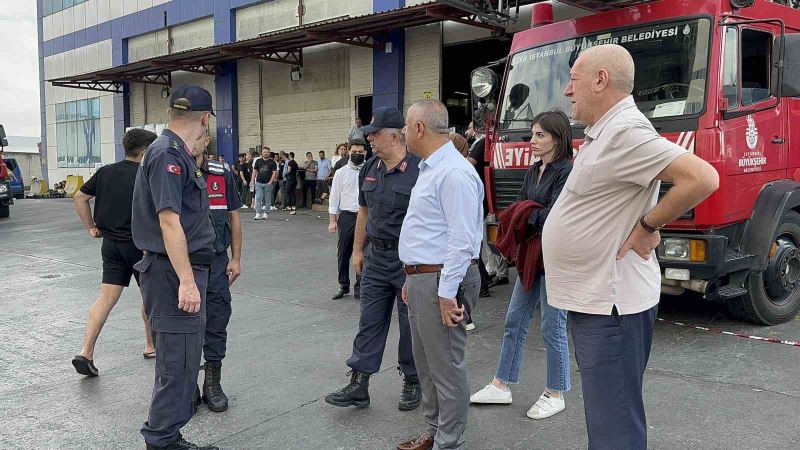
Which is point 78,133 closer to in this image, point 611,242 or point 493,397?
point 493,397

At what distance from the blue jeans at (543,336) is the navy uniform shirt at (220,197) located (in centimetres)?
199

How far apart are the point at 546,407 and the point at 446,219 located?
1.51 m

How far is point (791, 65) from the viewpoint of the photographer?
5.23 meters

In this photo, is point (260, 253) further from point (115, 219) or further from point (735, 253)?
point (735, 253)

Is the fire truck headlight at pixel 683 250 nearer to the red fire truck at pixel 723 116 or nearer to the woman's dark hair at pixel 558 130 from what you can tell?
the red fire truck at pixel 723 116

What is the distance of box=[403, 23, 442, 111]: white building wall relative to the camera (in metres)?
16.6

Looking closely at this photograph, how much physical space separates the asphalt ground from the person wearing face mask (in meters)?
0.31

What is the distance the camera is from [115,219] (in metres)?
4.93

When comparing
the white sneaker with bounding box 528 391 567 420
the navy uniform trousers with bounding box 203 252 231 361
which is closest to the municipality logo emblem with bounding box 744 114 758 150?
the white sneaker with bounding box 528 391 567 420

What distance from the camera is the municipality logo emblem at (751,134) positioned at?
5.29 m

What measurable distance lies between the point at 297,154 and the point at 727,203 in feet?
56.0

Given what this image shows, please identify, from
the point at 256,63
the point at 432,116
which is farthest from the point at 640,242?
the point at 256,63

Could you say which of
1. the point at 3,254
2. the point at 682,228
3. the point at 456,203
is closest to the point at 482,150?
the point at 682,228

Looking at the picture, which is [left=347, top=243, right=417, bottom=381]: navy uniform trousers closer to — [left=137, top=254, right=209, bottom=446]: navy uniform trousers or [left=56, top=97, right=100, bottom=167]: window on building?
[left=137, top=254, right=209, bottom=446]: navy uniform trousers
